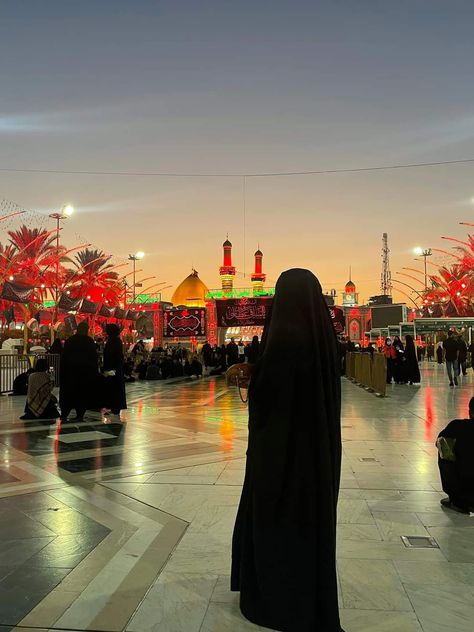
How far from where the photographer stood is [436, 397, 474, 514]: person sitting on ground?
4375mm

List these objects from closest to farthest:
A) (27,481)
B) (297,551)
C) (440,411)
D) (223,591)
A: (297,551) → (223,591) → (27,481) → (440,411)

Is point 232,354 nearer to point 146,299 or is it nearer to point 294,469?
point 294,469

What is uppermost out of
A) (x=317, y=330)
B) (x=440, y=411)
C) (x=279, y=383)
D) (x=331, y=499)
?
(x=317, y=330)

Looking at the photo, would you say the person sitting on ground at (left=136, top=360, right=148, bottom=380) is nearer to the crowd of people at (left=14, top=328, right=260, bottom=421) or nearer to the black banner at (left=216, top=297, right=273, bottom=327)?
the black banner at (left=216, top=297, right=273, bottom=327)

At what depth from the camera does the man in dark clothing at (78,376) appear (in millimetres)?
9727

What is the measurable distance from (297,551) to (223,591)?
2.47 feet

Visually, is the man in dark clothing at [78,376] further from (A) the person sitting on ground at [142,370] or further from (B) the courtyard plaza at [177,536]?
(A) the person sitting on ground at [142,370]

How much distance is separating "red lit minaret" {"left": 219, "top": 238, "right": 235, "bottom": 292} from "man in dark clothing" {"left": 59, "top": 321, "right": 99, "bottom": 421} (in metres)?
67.8

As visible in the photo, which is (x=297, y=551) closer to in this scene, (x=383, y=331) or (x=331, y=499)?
(x=331, y=499)

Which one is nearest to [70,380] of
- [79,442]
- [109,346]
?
[109,346]

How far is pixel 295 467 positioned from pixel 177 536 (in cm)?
172

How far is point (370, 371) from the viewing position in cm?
1642

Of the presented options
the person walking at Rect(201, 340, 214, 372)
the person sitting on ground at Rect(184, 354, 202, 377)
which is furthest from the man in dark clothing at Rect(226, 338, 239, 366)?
the person sitting on ground at Rect(184, 354, 202, 377)

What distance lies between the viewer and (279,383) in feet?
8.07
